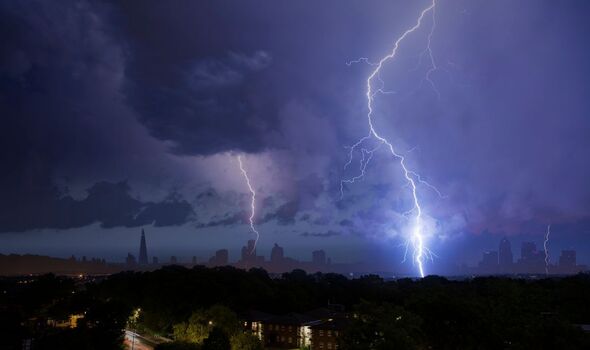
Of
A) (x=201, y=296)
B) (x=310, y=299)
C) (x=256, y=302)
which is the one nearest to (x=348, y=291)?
(x=310, y=299)

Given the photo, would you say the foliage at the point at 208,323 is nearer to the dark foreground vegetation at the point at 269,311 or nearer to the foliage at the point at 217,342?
the dark foreground vegetation at the point at 269,311

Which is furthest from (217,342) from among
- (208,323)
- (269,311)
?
(269,311)

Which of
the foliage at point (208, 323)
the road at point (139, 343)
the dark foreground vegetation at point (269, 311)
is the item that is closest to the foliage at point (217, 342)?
the dark foreground vegetation at point (269, 311)

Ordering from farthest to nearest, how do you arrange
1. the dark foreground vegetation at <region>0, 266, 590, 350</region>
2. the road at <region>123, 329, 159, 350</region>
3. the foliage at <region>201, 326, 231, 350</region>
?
the road at <region>123, 329, 159, 350</region>, the foliage at <region>201, 326, 231, 350</region>, the dark foreground vegetation at <region>0, 266, 590, 350</region>

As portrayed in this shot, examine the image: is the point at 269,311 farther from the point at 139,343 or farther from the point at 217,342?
the point at 217,342

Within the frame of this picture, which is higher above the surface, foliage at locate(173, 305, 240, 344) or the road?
foliage at locate(173, 305, 240, 344)

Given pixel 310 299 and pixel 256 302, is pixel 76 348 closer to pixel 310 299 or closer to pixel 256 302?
pixel 256 302

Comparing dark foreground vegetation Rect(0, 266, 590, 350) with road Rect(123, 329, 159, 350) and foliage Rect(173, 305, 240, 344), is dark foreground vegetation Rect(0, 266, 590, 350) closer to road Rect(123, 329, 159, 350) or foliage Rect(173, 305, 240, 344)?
foliage Rect(173, 305, 240, 344)

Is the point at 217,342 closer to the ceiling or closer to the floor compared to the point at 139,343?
closer to the ceiling

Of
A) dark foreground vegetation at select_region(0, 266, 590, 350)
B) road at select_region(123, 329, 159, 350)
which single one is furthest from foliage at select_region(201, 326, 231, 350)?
road at select_region(123, 329, 159, 350)
